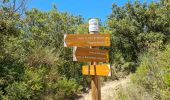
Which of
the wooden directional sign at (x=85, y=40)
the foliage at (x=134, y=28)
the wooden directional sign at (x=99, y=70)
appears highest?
the foliage at (x=134, y=28)

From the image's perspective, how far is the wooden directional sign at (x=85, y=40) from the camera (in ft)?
28.5

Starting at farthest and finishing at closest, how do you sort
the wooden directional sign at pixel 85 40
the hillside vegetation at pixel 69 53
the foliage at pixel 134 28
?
the foliage at pixel 134 28 → the hillside vegetation at pixel 69 53 → the wooden directional sign at pixel 85 40

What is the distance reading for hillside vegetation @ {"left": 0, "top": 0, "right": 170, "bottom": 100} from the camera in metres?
15.7

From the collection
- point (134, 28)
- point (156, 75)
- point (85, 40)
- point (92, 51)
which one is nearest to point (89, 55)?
point (92, 51)

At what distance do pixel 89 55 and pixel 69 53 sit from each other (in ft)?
58.5

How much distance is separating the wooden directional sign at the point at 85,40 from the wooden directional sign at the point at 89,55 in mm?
145

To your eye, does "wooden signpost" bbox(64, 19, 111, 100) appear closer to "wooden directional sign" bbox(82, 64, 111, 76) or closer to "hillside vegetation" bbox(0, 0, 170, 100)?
"wooden directional sign" bbox(82, 64, 111, 76)

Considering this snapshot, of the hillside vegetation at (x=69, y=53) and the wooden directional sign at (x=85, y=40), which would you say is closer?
the wooden directional sign at (x=85, y=40)

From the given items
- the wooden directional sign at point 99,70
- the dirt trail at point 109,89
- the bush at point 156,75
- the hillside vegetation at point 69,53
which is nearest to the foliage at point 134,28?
the hillside vegetation at point 69,53

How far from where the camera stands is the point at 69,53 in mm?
26578

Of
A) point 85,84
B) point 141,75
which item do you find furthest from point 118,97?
point 85,84

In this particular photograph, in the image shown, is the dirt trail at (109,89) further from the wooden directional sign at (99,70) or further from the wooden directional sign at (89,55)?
the wooden directional sign at (99,70)

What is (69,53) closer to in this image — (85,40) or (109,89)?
(109,89)

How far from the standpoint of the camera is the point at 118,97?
50.1 feet
